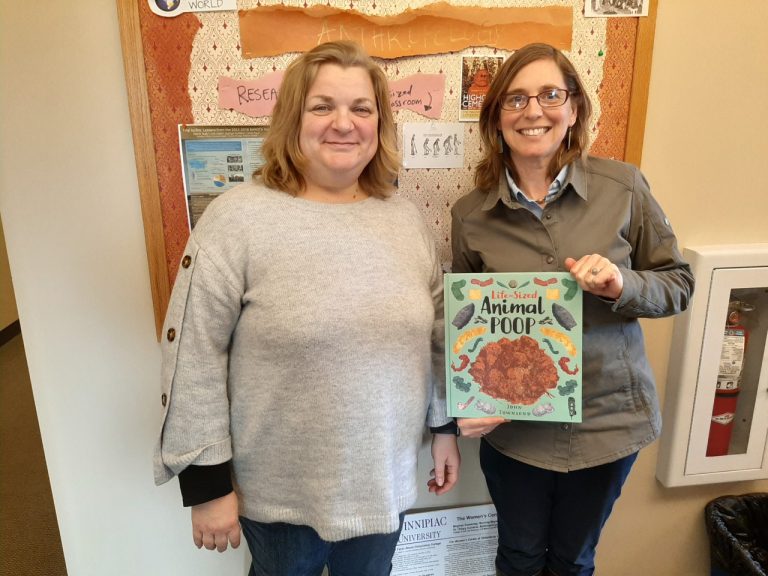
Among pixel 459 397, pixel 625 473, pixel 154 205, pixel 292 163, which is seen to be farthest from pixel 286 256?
pixel 625 473

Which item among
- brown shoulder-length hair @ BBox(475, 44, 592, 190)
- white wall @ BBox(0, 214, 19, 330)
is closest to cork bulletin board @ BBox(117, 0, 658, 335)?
brown shoulder-length hair @ BBox(475, 44, 592, 190)

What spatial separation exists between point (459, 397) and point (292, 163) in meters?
0.57

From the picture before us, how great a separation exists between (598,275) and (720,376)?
93cm

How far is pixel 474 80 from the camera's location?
129 centimetres

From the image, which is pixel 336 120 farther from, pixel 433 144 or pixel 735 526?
pixel 735 526

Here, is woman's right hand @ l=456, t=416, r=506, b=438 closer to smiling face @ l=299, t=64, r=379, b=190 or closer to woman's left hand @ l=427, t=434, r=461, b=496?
woman's left hand @ l=427, t=434, r=461, b=496

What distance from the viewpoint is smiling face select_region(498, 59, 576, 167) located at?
3.34 ft

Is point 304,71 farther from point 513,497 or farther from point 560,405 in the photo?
point 513,497

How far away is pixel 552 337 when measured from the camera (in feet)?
3.23

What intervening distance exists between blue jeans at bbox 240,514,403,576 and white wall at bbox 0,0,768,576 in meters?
0.49

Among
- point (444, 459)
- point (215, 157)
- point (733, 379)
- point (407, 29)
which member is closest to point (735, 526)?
point (733, 379)

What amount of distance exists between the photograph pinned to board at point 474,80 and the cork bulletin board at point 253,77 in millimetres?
13

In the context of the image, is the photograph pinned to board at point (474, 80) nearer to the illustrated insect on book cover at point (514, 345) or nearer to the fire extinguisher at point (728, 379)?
the illustrated insect on book cover at point (514, 345)

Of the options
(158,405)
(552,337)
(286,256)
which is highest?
(286,256)
